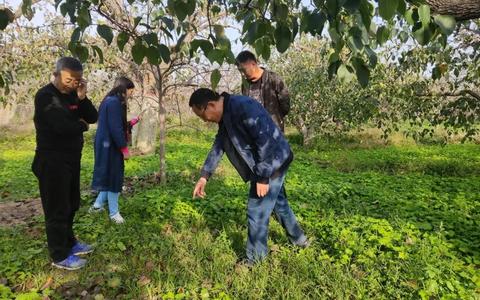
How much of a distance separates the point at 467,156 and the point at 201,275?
12072 millimetres

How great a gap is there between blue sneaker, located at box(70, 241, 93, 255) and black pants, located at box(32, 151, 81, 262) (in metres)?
0.16

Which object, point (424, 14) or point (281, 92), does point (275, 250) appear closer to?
point (281, 92)

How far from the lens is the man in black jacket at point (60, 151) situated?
379 centimetres

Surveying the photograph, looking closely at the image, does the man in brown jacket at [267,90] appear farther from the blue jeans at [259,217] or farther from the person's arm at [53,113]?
the person's arm at [53,113]

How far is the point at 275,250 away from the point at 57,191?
2.37 meters

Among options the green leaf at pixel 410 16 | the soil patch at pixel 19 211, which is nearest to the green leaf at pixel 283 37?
the green leaf at pixel 410 16

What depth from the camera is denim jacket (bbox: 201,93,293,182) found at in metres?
3.63

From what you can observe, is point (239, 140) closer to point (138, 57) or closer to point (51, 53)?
point (138, 57)

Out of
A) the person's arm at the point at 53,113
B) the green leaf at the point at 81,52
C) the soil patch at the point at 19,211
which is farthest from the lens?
the soil patch at the point at 19,211

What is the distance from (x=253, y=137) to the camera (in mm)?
3654

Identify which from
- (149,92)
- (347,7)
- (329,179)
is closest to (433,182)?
(329,179)

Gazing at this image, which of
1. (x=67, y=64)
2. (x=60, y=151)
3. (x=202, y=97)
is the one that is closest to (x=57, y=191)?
(x=60, y=151)

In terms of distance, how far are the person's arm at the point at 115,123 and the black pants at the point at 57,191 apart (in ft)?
3.95

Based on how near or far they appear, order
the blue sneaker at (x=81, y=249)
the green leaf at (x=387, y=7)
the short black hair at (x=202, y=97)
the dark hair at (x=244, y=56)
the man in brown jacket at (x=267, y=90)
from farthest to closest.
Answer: the man in brown jacket at (x=267, y=90)
the dark hair at (x=244, y=56)
the blue sneaker at (x=81, y=249)
the short black hair at (x=202, y=97)
the green leaf at (x=387, y=7)
